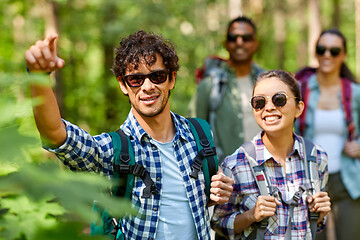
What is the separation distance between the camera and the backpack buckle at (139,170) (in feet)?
7.16

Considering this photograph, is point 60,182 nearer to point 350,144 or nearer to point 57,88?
point 350,144

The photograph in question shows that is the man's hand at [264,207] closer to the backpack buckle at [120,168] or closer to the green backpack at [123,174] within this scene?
the green backpack at [123,174]

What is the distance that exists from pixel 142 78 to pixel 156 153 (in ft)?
1.49

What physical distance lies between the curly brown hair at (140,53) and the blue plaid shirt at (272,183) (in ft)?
2.63

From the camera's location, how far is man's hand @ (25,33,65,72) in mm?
1547

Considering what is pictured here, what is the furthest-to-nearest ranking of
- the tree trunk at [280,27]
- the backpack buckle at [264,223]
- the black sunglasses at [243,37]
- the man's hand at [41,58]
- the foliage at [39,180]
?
the tree trunk at [280,27], the black sunglasses at [243,37], the backpack buckle at [264,223], the man's hand at [41,58], the foliage at [39,180]

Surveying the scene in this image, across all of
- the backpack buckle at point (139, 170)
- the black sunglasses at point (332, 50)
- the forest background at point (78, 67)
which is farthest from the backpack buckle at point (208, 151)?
the black sunglasses at point (332, 50)

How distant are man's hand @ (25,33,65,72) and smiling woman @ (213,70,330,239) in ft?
4.87

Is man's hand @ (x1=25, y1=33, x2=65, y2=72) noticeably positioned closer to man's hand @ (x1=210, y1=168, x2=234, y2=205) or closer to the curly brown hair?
the curly brown hair

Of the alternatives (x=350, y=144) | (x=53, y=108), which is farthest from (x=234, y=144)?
(x=53, y=108)

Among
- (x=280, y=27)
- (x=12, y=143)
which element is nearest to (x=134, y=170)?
(x=12, y=143)

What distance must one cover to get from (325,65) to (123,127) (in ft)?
8.92

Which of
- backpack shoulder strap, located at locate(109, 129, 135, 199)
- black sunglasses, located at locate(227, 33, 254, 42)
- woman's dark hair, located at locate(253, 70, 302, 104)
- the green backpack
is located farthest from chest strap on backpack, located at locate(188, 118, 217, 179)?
black sunglasses, located at locate(227, 33, 254, 42)

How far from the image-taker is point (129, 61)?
7.75 feet
